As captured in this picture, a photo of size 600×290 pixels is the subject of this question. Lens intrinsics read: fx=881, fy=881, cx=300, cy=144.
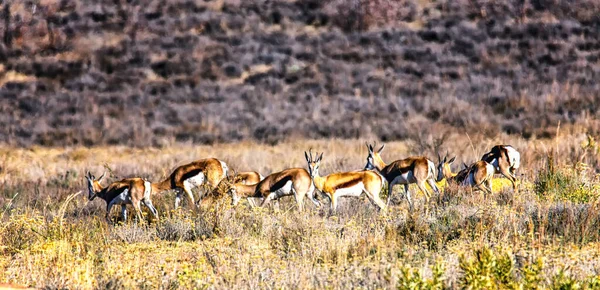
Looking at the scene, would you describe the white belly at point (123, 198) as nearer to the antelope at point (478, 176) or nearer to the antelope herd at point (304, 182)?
the antelope herd at point (304, 182)

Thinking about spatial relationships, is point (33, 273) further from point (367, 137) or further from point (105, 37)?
point (105, 37)

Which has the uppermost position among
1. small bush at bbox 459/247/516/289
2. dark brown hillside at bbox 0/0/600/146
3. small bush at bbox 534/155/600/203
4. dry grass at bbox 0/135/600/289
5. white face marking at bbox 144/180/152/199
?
small bush at bbox 459/247/516/289

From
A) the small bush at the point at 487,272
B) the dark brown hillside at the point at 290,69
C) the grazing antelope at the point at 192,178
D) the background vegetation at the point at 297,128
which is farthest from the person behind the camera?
the dark brown hillside at the point at 290,69

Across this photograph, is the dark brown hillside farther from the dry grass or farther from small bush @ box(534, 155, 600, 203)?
the dry grass

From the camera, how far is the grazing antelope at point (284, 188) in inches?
571

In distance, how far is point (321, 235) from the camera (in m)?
11.1

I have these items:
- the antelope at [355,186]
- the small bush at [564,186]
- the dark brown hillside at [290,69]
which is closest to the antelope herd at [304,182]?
the antelope at [355,186]

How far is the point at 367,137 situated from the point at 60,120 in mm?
11562

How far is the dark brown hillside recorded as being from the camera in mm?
31000

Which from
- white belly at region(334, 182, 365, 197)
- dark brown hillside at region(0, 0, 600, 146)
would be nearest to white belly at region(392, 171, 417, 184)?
white belly at region(334, 182, 365, 197)

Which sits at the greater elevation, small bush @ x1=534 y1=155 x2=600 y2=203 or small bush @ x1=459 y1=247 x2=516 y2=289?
small bush @ x1=459 y1=247 x2=516 y2=289

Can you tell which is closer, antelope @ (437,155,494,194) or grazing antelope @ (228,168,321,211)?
grazing antelope @ (228,168,321,211)

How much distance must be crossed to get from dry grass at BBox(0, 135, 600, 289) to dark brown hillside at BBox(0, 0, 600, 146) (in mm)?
15486

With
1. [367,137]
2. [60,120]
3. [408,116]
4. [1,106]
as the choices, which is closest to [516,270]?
[367,137]
